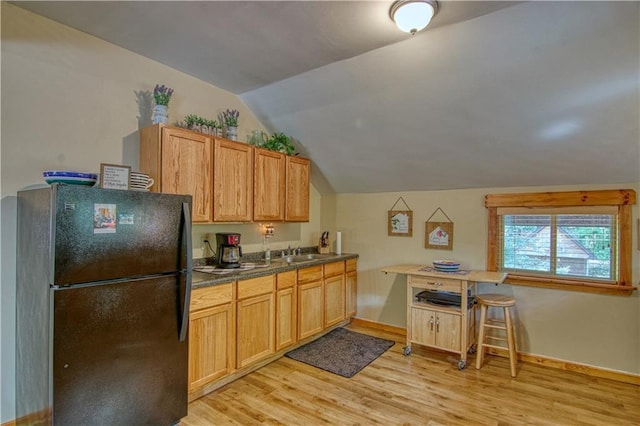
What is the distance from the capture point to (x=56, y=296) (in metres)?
1.77

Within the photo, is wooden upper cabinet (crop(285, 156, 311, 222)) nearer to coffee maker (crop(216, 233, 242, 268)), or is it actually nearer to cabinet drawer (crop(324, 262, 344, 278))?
cabinet drawer (crop(324, 262, 344, 278))

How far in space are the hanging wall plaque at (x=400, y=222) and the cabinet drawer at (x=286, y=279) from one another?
4.87 feet

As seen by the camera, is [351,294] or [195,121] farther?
[351,294]

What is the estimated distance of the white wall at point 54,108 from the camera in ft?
7.26

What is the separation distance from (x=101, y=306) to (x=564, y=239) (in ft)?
12.7

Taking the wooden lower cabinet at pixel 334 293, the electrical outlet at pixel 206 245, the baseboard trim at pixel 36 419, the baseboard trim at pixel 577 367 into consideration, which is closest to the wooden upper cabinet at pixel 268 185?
the electrical outlet at pixel 206 245

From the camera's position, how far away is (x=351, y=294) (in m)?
4.50

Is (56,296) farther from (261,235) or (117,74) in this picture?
(261,235)

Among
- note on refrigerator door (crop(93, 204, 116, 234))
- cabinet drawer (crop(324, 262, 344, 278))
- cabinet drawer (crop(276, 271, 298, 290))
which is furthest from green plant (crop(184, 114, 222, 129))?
cabinet drawer (crop(324, 262, 344, 278))

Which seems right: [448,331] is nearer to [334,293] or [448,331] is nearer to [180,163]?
[334,293]

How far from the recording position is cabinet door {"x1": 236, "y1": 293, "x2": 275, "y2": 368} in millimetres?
2939

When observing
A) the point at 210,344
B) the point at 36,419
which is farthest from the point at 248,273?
the point at 36,419

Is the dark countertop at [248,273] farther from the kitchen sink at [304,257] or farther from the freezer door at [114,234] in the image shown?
the freezer door at [114,234]

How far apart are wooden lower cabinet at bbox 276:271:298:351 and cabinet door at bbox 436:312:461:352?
1.43 m
